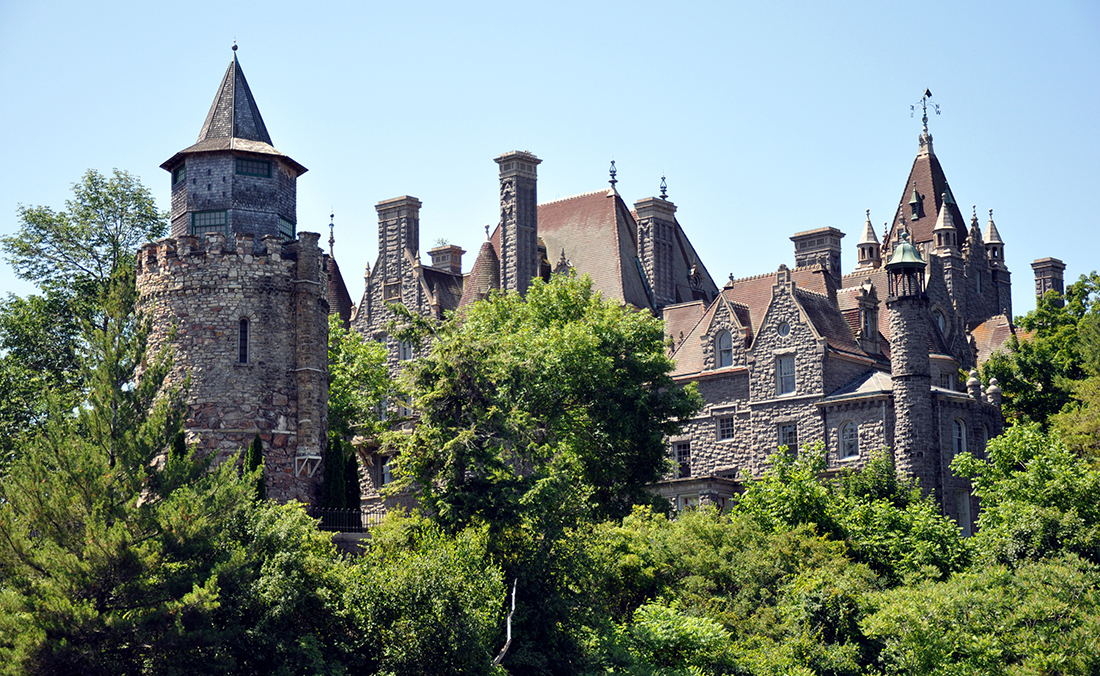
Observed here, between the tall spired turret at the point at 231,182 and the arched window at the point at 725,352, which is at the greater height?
the tall spired turret at the point at 231,182

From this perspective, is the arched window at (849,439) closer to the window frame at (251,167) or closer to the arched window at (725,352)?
the arched window at (725,352)

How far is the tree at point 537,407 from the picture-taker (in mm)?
41469

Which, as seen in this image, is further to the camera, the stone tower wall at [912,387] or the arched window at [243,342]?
the stone tower wall at [912,387]

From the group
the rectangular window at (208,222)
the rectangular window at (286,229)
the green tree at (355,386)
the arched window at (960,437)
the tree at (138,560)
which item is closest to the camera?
the tree at (138,560)

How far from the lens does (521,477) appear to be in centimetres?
4194

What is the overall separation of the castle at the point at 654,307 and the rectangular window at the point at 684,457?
0.09 metres

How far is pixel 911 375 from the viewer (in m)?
60.2

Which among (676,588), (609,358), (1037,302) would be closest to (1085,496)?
(676,588)

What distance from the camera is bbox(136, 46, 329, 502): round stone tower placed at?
165ft

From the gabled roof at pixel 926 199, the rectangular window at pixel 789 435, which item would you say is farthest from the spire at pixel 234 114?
the gabled roof at pixel 926 199

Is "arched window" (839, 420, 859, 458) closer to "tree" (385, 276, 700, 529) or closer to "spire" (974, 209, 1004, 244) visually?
"tree" (385, 276, 700, 529)

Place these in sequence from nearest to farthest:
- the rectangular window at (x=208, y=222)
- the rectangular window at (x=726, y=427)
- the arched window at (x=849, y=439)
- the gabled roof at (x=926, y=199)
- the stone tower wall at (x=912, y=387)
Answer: the rectangular window at (x=208, y=222) < the stone tower wall at (x=912, y=387) < the arched window at (x=849, y=439) < the rectangular window at (x=726, y=427) < the gabled roof at (x=926, y=199)

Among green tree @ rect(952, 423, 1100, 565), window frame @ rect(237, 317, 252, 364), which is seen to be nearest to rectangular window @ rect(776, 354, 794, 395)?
green tree @ rect(952, 423, 1100, 565)

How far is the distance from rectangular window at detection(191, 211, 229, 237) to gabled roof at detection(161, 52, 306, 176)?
209 cm
